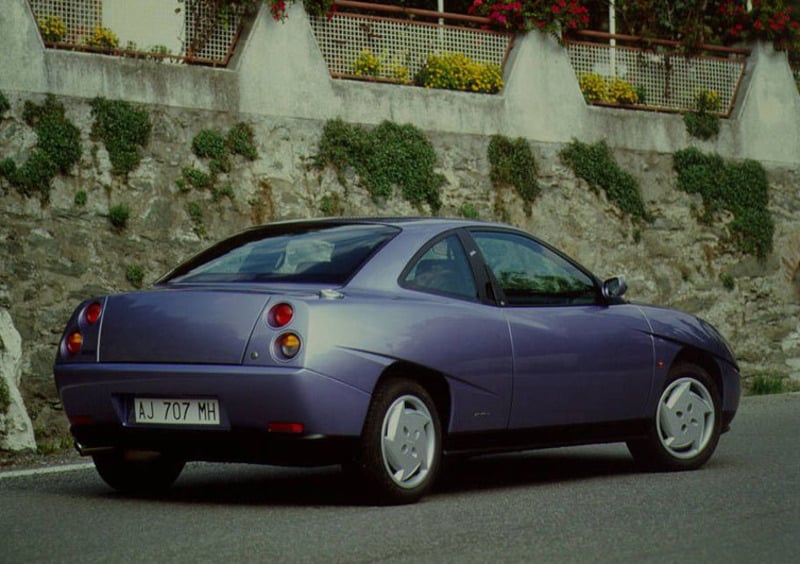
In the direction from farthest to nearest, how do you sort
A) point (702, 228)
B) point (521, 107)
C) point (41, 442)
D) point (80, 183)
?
1. point (702, 228)
2. point (521, 107)
3. point (80, 183)
4. point (41, 442)

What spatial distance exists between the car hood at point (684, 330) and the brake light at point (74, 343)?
3.35 meters

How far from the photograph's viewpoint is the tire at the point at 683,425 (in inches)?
358

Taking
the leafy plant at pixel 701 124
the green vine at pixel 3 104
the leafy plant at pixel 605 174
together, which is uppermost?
the green vine at pixel 3 104

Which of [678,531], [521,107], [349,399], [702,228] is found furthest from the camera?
[702,228]

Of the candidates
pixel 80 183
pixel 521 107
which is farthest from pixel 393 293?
pixel 521 107

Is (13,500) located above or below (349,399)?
below

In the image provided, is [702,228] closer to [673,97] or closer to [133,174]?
[673,97]

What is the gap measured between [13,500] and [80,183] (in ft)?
20.7

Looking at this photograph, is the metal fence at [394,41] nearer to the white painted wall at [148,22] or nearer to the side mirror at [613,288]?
the white painted wall at [148,22]

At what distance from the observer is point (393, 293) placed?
769cm

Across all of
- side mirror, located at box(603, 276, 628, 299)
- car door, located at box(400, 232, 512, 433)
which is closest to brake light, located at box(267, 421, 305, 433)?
car door, located at box(400, 232, 512, 433)

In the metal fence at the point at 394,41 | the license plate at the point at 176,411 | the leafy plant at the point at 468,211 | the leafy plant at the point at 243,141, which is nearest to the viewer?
the license plate at the point at 176,411

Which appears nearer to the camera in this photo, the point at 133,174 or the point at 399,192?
the point at 133,174

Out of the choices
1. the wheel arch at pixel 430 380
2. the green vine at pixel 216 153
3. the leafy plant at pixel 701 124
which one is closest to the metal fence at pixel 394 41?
the green vine at pixel 216 153
